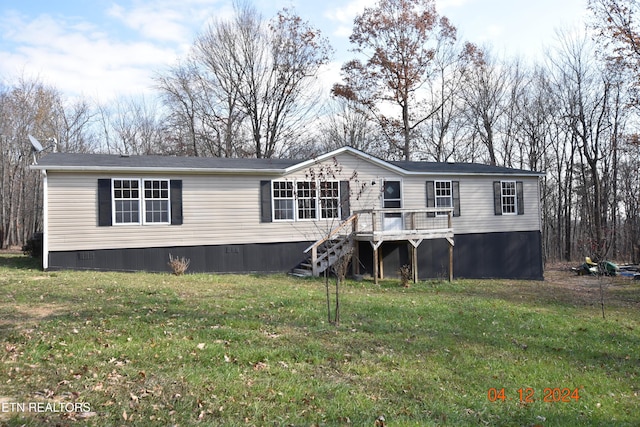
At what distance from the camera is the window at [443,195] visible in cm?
1798

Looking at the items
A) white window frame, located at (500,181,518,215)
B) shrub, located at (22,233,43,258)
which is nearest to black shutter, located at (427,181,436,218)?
white window frame, located at (500,181,518,215)

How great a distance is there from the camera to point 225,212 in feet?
49.4

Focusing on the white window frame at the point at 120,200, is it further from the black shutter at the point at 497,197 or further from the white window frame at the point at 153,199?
the black shutter at the point at 497,197

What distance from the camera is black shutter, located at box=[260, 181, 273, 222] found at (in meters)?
15.4

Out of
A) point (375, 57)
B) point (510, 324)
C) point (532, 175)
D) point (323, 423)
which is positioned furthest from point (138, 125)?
point (323, 423)

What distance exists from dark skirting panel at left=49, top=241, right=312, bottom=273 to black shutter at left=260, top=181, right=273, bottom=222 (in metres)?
0.94

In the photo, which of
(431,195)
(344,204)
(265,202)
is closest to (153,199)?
(265,202)

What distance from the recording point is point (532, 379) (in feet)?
19.3

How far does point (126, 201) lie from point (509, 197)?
15.1 meters

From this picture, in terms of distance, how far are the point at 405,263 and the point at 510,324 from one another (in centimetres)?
836

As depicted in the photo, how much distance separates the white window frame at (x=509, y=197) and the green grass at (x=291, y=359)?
9.26 metres

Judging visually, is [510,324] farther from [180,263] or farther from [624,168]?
[624,168]

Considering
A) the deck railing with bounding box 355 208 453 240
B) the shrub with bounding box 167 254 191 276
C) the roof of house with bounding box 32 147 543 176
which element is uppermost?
the roof of house with bounding box 32 147 543 176

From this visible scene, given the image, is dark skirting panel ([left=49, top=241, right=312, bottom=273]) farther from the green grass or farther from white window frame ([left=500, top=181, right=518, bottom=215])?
white window frame ([left=500, top=181, right=518, bottom=215])
